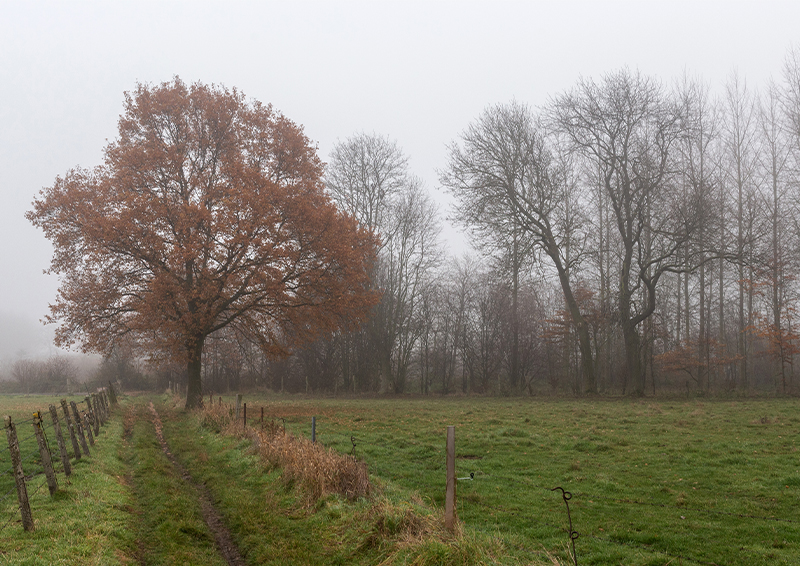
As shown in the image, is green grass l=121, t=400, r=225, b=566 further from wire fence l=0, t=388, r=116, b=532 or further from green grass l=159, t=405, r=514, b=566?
wire fence l=0, t=388, r=116, b=532

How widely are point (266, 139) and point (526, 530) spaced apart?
75.7 ft

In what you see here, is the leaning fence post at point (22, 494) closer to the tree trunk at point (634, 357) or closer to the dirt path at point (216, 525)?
the dirt path at point (216, 525)

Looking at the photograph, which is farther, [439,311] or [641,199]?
[439,311]

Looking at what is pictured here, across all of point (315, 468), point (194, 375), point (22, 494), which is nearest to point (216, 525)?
point (315, 468)

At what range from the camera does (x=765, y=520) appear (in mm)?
7203

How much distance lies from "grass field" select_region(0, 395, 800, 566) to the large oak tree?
29.2ft

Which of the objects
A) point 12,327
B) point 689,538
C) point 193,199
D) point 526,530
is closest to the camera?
point 689,538

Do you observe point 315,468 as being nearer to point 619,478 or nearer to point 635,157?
point 619,478

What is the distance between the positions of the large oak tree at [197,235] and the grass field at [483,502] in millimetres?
8908

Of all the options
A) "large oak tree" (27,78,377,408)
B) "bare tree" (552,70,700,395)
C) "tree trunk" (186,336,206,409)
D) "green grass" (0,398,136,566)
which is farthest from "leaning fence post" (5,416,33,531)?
"bare tree" (552,70,700,395)

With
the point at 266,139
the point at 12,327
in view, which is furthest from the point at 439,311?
the point at 12,327

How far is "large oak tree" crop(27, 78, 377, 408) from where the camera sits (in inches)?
878

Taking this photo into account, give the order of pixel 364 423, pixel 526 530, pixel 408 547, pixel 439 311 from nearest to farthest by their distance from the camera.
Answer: pixel 408 547, pixel 526 530, pixel 364 423, pixel 439 311

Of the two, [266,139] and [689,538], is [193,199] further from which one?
[689,538]
